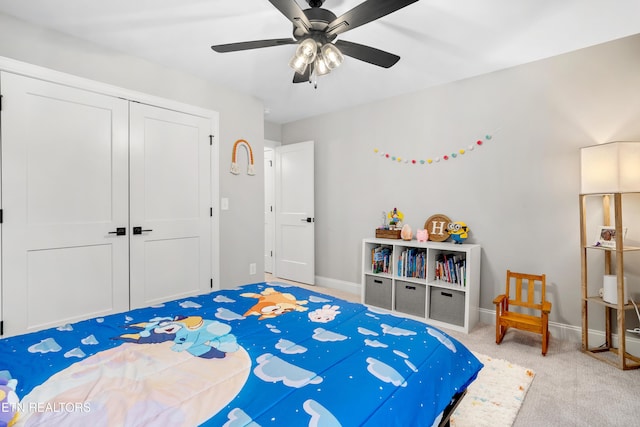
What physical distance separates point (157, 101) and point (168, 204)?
95 centimetres

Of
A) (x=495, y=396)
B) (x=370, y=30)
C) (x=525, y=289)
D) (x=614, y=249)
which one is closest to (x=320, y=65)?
(x=370, y=30)

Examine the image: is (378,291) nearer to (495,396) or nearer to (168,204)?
(495,396)

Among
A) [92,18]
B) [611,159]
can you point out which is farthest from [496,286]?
[92,18]

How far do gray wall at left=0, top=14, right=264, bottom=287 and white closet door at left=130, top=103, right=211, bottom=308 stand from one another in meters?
0.19

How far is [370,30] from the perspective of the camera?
7.68 ft

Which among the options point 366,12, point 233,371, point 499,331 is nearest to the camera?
point 233,371

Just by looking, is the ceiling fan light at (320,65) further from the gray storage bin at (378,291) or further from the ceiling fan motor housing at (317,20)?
the gray storage bin at (378,291)

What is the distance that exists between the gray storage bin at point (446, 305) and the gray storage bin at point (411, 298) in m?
0.08

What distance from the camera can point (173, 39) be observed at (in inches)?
98.5

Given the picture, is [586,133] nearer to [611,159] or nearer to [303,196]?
[611,159]

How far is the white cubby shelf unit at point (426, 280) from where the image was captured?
9.66 ft

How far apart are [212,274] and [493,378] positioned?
264cm

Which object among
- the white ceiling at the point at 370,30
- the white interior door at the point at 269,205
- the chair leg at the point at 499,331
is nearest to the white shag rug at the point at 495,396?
the chair leg at the point at 499,331

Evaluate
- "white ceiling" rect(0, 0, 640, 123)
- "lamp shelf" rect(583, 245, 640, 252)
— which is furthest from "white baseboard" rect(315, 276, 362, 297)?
"white ceiling" rect(0, 0, 640, 123)
